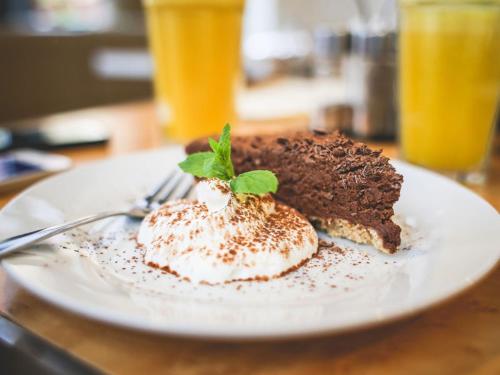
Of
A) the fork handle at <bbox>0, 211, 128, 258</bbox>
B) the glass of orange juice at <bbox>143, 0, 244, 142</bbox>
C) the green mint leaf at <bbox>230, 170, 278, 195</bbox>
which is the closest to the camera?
the fork handle at <bbox>0, 211, 128, 258</bbox>

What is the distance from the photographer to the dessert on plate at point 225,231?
1015mm

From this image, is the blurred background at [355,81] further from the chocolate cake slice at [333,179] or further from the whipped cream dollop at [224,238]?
the whipped cream dollop at [224,238]

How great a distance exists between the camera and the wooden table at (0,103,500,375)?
0.72 m

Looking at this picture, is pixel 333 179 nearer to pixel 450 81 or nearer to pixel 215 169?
pixel 215 169

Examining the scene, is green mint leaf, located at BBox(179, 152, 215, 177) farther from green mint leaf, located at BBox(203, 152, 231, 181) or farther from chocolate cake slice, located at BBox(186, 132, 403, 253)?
chocolate cake slice, located at BBox(186, 132, 403, 253)

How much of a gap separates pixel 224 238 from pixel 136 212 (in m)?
0.36

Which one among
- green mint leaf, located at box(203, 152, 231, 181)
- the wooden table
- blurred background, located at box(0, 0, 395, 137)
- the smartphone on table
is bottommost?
the wooden table

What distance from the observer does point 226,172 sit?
1263 millimetres

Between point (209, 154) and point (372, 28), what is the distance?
1.21m

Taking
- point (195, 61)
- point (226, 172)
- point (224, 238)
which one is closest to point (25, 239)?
point (224, 238)

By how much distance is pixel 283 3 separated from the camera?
7.56m

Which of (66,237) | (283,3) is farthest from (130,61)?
(66,237)

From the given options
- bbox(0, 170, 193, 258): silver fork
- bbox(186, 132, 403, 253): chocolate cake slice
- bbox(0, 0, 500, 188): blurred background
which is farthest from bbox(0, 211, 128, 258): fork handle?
bbox(0, 0, 500, 188): blurred background

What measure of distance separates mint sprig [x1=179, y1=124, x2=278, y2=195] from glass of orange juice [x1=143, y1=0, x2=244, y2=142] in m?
0.97
